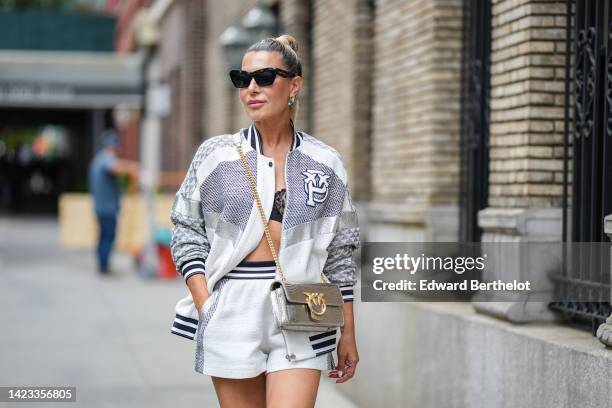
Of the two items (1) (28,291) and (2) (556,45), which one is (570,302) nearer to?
(2) (556,45)

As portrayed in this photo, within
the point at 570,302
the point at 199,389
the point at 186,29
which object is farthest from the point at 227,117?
the point at 570,302

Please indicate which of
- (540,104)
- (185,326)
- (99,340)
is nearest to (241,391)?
(185,326)

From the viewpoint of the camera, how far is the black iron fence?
509 cm

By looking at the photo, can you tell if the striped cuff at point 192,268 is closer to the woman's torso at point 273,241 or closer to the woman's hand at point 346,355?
the woman's torso at point 273,241

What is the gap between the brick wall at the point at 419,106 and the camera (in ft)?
24.7

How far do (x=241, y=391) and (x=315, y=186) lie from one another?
29.5 inches

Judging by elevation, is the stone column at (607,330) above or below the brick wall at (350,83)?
below

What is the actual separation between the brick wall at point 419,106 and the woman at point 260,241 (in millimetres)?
3514

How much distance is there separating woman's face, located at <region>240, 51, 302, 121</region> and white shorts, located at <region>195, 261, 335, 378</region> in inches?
20.6

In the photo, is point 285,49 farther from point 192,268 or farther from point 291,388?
point 291,388

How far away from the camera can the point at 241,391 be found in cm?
398

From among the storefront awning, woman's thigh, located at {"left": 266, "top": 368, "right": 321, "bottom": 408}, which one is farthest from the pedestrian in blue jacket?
woman's thigh, located at {"left": 266, "top": 368, "right": 321, "bottom": 408}

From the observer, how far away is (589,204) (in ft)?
17.9

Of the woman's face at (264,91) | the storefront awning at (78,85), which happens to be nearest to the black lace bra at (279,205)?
the woman's face at (264,91)
